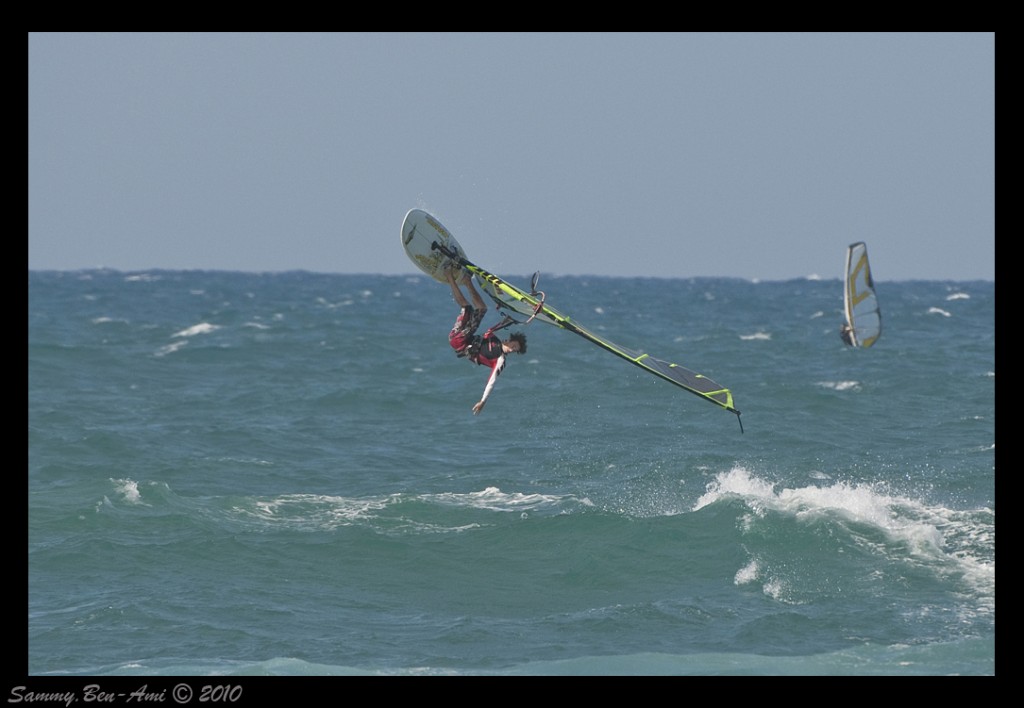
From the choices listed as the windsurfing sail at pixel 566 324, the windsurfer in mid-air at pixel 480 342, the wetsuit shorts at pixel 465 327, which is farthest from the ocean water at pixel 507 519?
the wetsuit shorts at pixel 465 327

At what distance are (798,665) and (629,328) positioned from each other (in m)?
39.7

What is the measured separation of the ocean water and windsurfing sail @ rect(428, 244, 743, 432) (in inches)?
113

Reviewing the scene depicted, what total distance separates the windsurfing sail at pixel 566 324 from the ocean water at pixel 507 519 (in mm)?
2861

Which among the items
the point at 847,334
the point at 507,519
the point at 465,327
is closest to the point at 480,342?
the point at 465,327

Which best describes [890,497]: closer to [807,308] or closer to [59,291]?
[807,308]

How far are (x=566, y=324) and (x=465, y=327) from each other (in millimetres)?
1225

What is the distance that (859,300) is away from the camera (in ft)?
52.1

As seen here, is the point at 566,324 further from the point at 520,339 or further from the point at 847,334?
the point at 847,334

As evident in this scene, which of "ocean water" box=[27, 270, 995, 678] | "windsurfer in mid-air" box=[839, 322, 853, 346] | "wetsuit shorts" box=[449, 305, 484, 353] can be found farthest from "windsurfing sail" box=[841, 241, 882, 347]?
"wetsuit shorts" box=[449, 305, 484, 353]

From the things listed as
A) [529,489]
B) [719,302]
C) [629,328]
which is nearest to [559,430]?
[529,489]

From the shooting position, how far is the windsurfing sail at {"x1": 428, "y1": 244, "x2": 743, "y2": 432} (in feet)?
49.5

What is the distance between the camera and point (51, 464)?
77.8 feet

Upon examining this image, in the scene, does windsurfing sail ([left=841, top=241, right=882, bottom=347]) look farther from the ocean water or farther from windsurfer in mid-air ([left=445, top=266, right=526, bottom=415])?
windsurfer in mid-air ([left=445, top=266, right=526, bottom=415])

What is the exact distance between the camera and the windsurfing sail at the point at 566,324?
15086 mm
